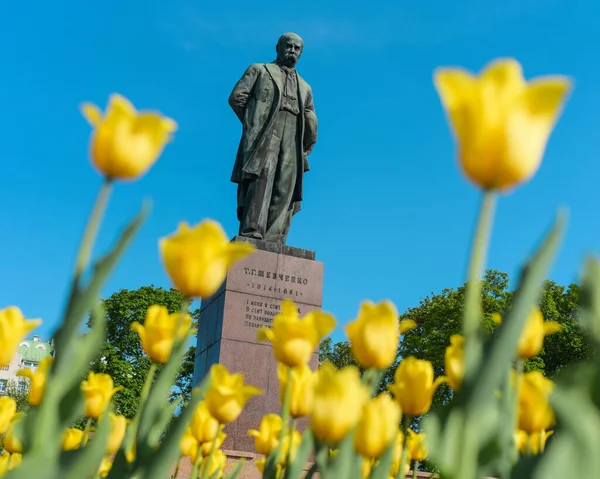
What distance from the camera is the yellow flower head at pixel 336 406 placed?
1.00 m

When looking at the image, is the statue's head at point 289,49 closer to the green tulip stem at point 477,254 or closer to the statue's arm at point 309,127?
the statue's arm at point 309,127

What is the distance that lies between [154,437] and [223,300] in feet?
20.6

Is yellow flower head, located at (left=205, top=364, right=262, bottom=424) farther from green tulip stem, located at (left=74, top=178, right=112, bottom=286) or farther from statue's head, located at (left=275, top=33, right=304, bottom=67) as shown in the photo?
statue's head, located at (left=275, top=33, right=304, bottom=67)

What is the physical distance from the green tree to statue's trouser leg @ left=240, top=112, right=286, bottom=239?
16115 mm

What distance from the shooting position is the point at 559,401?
854mm

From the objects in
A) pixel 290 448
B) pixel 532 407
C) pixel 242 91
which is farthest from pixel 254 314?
pixel 532 407

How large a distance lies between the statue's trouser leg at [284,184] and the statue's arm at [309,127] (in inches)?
7.4

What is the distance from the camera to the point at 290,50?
363 inches

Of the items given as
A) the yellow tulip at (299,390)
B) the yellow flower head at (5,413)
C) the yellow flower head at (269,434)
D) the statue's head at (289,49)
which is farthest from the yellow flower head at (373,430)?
the statue's head at (289,49)

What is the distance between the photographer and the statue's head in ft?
30.2

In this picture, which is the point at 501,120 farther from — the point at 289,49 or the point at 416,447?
the point at 289,49

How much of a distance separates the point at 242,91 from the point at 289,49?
0.93 metres

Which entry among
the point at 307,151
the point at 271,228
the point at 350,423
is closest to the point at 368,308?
the point at 350,423

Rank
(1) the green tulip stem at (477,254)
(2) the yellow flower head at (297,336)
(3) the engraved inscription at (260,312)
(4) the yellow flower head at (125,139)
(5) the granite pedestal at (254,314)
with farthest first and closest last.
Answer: (3) the engraved inscription at (260,312)
(5) the granite pedestal at (254,314)
(2) the yellow flower head at (297,336)
(4) the yellow flower head at (125,139)
(1) the green tulip stem at (477,254)
